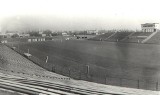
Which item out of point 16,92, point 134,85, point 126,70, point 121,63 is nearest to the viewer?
point 16,92

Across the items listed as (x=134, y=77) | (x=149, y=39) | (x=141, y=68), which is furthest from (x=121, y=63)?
(x=149, y=39)

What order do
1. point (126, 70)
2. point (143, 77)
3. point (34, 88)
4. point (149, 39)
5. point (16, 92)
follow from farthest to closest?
1. point (149, 39)
2. point (126, 70)
3. point (143, 77)
4. point (34, 88)
5. point (16, 92)

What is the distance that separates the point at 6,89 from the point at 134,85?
11.2m

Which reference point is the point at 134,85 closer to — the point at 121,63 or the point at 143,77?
the point at 143,77

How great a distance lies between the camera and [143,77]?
24.5 meters

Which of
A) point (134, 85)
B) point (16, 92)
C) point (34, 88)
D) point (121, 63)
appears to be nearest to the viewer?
point (16, 92)

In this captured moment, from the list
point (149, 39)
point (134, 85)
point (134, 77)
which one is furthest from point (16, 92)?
point (149, 39)

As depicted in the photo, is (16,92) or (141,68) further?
(141,68)

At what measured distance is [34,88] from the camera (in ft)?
45.4

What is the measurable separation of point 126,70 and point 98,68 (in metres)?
3.50

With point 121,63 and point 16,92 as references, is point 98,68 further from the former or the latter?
point 16,92

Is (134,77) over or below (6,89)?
below

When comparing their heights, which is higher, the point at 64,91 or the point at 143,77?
the point at 64,91

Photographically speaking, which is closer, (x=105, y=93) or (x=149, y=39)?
(x=105, y=93)
